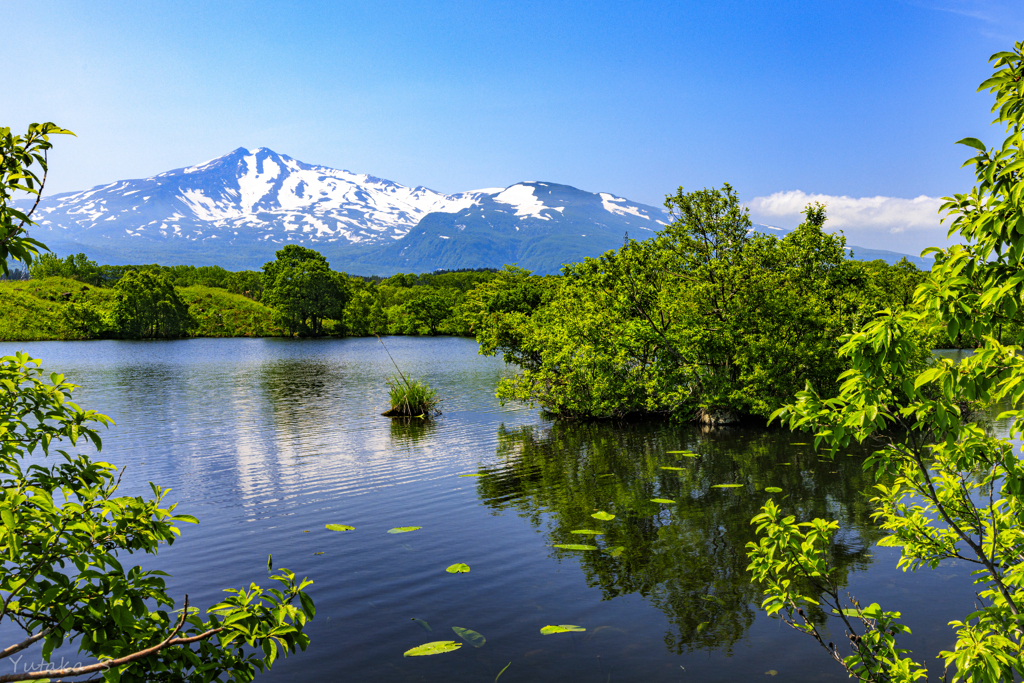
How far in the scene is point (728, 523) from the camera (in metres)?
13.3

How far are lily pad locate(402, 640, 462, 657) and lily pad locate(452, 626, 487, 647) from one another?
7.3 inches

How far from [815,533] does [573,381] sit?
22.5 metres

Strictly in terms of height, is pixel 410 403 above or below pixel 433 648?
above

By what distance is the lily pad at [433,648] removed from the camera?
8.25 metres

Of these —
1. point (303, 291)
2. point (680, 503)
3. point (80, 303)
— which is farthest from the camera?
point (303, 291)

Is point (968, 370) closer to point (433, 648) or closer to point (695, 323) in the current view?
point (433, 648)

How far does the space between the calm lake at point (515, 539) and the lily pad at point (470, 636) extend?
0.11m

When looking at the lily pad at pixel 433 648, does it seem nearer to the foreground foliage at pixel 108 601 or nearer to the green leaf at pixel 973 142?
the foreground foliage at pixel 108 601

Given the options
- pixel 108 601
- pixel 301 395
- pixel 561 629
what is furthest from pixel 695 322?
pixel 108 601

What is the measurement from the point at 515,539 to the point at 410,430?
569 inches

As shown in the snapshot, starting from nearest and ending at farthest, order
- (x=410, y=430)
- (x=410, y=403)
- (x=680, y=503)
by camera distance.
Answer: (x=680, y=503), (x=410, y=430), (x=410, y=403)

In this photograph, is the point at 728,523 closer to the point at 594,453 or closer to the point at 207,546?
the point at 594,453

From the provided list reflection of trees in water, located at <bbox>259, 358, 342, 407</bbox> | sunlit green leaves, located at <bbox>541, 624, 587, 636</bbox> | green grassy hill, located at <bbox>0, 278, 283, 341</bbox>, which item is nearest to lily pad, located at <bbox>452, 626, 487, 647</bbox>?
sunlit green leaves, located at <bbox>541, 624, 587, 636</bbox>

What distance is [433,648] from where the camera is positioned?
8.36 metres
